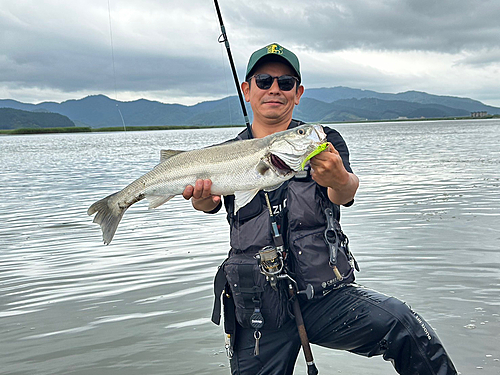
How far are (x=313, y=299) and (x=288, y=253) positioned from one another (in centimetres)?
43

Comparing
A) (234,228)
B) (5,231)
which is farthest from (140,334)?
(5,231)

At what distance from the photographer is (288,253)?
13.8 ft

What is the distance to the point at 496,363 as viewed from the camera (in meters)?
5.20

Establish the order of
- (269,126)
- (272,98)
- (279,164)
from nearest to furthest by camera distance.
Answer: (279,164), (272,98), (269,126)

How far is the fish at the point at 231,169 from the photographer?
385 centimetres

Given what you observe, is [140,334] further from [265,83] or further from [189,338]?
[265,83]

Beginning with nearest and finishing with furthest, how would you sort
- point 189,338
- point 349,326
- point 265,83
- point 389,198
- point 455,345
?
point 349,326 → point 265,83 → point 455,345 → point 189,338 → point 389,198

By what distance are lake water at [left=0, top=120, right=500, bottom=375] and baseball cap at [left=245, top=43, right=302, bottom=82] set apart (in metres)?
3.25

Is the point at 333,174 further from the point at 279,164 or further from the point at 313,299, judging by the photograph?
the point at 313,299

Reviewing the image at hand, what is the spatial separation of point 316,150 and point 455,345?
3.45 meters

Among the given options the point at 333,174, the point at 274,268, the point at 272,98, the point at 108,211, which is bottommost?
the point at 274,268

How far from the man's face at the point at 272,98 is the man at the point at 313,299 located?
0.55 m

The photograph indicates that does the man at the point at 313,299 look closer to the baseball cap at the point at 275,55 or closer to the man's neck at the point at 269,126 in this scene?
the man's neck at the point at 269,126

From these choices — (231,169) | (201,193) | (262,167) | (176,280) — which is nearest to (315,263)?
(262,167)
